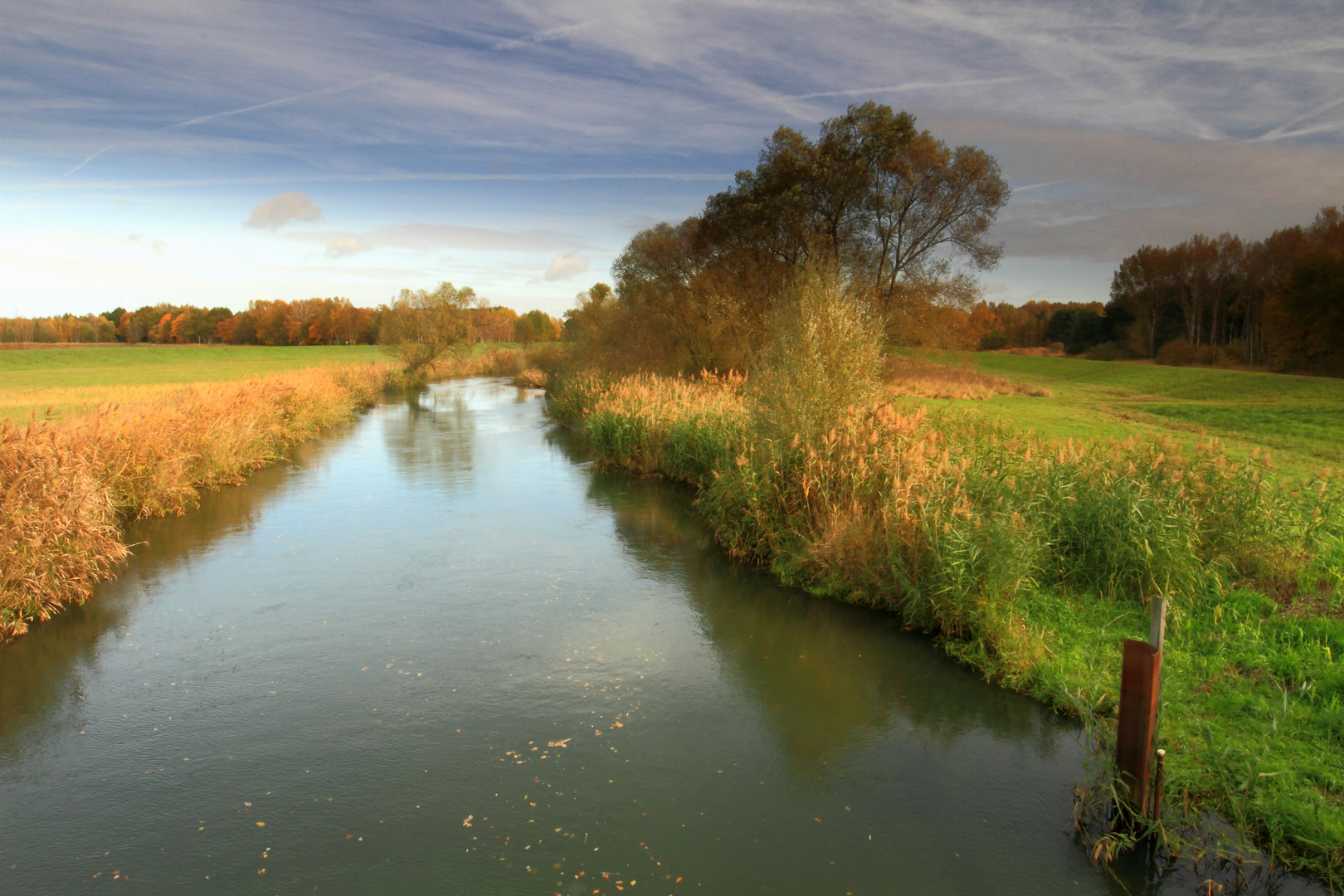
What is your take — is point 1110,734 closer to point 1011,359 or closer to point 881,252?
point 881,252

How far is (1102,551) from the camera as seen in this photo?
7.70 metres

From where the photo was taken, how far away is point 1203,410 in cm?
2081

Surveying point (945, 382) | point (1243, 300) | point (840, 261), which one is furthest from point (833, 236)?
point (1243, 300)

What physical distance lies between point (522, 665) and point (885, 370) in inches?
648

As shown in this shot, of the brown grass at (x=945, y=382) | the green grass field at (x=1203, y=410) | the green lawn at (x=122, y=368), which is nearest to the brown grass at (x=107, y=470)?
the green lawn at (x=122, y=368)

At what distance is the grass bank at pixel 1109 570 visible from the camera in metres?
4.77

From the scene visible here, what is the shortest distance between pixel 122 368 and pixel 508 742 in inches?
2248

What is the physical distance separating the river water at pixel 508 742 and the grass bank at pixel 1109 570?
1.77 feet

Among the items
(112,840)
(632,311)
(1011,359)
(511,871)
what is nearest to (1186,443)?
(511,871)

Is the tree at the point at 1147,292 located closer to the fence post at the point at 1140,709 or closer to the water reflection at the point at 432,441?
the water reflection at the point at 432,441

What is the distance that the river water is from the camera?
4.30 meters

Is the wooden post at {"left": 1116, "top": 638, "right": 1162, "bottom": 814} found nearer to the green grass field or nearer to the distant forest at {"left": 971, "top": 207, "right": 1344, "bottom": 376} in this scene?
the green grass field

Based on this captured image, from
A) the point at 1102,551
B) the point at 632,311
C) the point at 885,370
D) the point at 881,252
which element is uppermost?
the point at 881,252

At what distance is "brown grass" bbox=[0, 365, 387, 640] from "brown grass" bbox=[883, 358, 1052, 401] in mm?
19171
